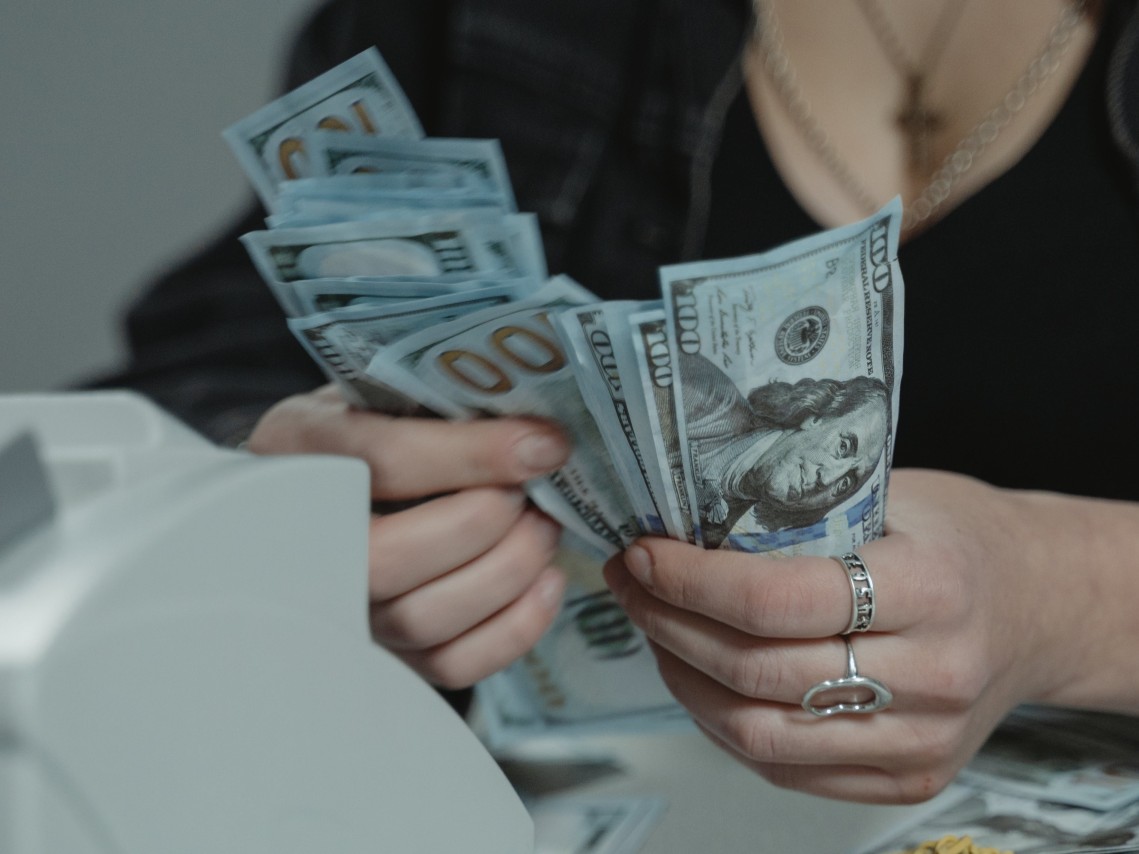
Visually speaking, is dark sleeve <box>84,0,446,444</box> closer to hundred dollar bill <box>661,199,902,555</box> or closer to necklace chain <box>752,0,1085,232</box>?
necklace chain <box>752,0,1085,232</box>

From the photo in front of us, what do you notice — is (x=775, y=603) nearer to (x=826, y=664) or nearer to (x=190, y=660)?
(x=826, y=664)

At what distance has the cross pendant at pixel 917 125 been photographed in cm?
90

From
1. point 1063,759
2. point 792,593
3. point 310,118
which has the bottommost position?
point 1063,759

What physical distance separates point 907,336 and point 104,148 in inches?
67.9

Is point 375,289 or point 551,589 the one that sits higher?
point 375,289

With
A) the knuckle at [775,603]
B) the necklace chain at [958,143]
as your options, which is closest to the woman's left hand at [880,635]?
the knuckle at [775,603]

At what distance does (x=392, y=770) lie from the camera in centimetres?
40

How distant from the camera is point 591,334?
47 cm

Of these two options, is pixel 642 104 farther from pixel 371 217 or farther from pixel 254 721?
pixel 254 721

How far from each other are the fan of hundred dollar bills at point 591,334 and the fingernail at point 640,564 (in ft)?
0.07

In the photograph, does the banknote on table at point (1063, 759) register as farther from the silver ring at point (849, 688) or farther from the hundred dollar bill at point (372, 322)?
the hundred dollar bill at point (372, 322)

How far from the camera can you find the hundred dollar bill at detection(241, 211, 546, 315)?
0.50 meters

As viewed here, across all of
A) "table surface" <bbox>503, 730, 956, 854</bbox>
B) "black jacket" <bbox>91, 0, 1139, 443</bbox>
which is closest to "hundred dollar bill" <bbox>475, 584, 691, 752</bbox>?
"table surface" <bbox>503, 730, 956, 854</bbox>

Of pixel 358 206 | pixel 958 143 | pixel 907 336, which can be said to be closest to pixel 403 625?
pixel 358 206
